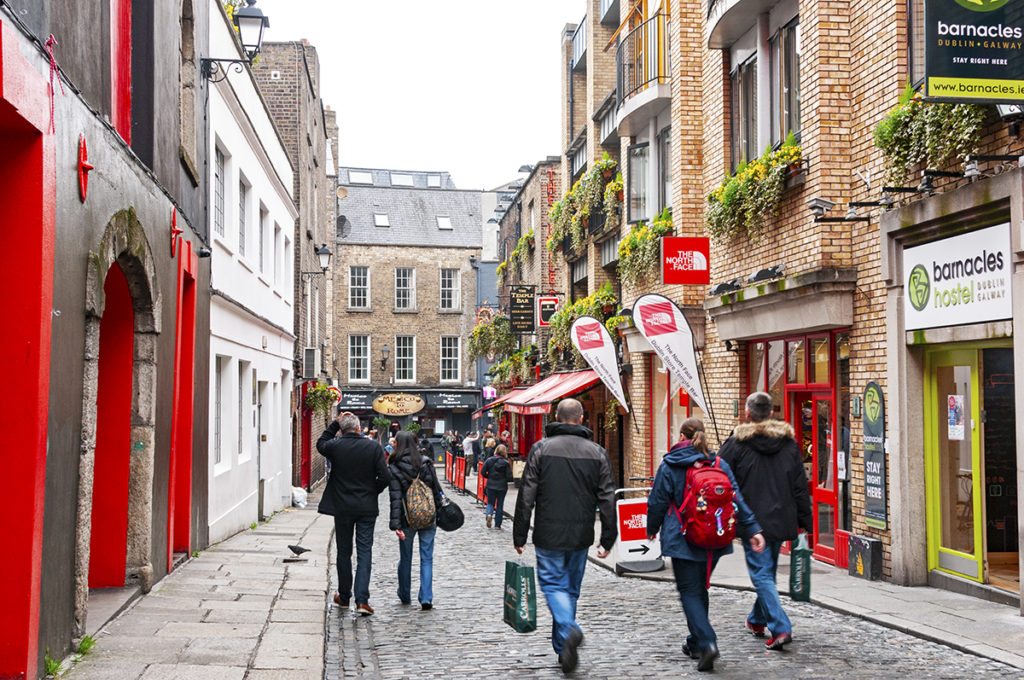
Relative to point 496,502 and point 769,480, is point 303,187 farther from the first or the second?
point 769,480

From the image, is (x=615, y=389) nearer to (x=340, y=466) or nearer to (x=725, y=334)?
(x=725, y=334)

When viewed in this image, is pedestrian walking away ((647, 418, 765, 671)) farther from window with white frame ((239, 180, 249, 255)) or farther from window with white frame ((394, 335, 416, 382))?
window with white frame ((394, 335, 416, 382))

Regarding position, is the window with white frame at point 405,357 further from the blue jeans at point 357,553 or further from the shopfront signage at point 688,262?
the blue jeans at point 357,553

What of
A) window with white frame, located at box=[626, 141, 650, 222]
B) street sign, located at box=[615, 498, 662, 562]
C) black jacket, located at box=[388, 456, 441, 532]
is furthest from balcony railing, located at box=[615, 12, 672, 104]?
black jacket, located at box=[388, 456, 441, 532]

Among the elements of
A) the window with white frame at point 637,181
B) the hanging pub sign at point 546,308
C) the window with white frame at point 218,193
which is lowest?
the hanging pub sign at point 546,308

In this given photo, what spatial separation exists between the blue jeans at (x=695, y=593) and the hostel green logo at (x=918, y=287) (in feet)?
14.4

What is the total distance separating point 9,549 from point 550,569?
11.2 feet

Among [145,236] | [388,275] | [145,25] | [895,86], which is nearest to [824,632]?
[895,86]

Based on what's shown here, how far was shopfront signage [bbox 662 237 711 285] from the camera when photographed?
15070 mm

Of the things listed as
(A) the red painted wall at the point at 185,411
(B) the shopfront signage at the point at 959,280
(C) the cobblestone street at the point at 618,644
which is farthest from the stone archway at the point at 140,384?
(B) the shopfront signage at the point at 959,280

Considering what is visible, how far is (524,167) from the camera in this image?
42.0 meters

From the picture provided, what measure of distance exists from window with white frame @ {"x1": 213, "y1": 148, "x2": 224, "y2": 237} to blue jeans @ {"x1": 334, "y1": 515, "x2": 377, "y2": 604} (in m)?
6.71

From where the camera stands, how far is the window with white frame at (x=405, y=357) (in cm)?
5088

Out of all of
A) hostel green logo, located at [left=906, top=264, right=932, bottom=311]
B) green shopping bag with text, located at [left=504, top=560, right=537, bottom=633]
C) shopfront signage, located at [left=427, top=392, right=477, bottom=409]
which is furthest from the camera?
shopfront signage, located at [left=427, top=392, right=477, bottom=409]
